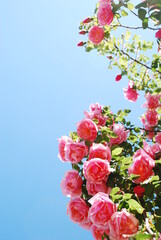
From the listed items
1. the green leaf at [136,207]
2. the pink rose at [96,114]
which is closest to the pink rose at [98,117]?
the pink rose at [96,114]

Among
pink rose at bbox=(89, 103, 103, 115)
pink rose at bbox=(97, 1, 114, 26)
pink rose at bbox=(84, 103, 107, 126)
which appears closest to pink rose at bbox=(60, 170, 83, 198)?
pink rose at bbox=(84, 103, 107, 126)

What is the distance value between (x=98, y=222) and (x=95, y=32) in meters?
1.79

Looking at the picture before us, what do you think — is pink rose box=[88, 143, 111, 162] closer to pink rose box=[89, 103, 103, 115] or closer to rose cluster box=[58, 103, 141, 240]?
rose cluster box=[58, 103, 141, 240]

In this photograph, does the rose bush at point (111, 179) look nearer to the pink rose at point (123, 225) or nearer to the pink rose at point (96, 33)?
the pink rose at point (123, 225)

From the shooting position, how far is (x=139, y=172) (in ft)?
4.24

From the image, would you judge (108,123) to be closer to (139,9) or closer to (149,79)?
(139,9)

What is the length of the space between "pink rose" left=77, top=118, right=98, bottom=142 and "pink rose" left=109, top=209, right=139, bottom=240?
1.87 feet

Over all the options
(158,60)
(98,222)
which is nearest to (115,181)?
(98,222)

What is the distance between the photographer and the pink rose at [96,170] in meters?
1.32

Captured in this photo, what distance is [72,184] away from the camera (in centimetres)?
144

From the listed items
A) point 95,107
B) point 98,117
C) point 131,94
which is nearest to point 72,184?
point 98,117

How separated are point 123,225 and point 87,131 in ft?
2.07

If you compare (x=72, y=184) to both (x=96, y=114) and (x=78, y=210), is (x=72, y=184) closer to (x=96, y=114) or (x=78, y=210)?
(x=78, y=210)

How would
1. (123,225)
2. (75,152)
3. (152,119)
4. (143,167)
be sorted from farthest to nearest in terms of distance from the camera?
(152,119)
(75,152)
(143,167)
(123,225)
